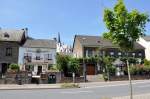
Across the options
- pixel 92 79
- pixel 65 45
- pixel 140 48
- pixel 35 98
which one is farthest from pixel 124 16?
pixel 65 45

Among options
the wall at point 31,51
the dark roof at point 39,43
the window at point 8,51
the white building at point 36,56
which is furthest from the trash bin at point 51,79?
the window at point 8,51

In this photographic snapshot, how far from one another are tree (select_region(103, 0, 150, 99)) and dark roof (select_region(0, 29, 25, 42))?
4069 centimetres

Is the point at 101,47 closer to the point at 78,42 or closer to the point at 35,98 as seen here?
the point at 78,42

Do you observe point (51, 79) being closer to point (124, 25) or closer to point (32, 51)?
point (32, 51)

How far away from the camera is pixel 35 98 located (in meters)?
18.4

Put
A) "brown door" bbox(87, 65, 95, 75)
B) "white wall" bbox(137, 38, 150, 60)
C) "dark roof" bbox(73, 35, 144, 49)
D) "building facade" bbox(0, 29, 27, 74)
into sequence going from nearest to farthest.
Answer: "building facade" bbox(0, 29, 27, 74), "brown door" bbox(87, 65, 95, 75), "dark roof" bbox(73, 35, 144, 49), "white wall" bbox(137, 38, 150, 60)

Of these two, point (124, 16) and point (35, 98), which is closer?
point (124, 16)

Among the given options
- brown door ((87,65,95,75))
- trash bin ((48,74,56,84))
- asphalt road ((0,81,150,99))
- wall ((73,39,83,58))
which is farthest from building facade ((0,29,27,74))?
asphalt road ((0,81,150,99))

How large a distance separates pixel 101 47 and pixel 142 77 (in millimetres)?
12598

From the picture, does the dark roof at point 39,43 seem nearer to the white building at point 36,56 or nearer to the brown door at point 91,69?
the white building at point 36,56

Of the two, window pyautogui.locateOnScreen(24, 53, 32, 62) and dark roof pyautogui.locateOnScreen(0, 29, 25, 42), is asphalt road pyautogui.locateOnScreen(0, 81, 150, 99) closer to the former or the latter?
window pyautogui.locateOnScreen(24, 53, 32, 62)

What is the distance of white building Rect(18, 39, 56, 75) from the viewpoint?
51.5 m

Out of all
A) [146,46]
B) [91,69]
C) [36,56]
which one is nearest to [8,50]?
[36,56]

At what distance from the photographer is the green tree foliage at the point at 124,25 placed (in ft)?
42.6
